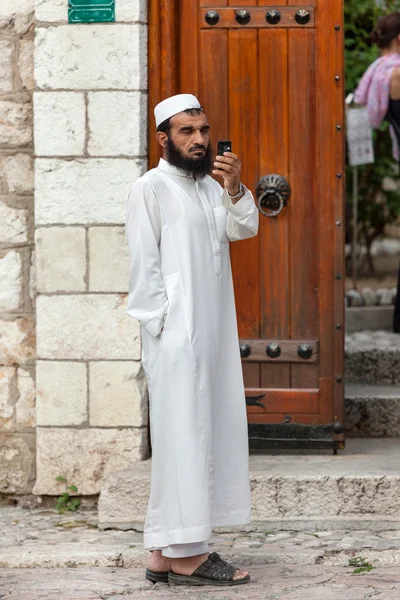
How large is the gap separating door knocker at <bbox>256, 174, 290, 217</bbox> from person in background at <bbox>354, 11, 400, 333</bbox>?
1.46 metres

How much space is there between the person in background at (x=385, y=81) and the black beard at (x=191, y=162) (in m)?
2.69

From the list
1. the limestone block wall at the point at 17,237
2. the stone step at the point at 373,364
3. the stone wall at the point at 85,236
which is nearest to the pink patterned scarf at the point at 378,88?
the stone step at the point at 373,364

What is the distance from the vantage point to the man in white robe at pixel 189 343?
4746 mm

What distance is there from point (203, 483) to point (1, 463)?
75.8 inches

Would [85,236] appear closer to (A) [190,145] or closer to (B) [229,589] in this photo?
(A) [190,145]

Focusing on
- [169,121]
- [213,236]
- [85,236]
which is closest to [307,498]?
[213,236]

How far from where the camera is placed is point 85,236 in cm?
611

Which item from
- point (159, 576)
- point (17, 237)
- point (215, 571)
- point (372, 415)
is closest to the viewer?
point (215, 571)

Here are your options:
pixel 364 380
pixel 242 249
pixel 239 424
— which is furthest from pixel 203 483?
pixel 364 380

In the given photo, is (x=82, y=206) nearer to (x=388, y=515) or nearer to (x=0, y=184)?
(x=0, y=184)

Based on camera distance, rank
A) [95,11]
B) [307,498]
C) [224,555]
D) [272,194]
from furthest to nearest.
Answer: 1. [272,194]
2. [95,11]
3. [307,498]
4. [224,555]

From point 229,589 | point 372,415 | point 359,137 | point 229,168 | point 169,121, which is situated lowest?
point 229,589

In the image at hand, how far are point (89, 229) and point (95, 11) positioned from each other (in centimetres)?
104

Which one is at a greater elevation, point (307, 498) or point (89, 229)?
point (89, 229)
